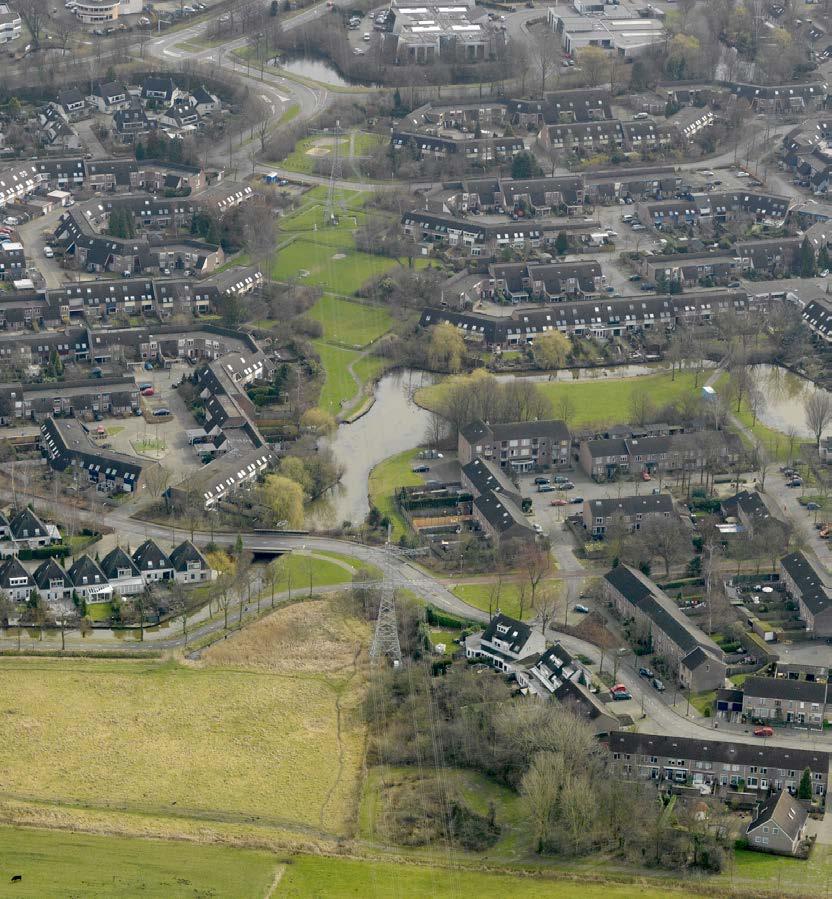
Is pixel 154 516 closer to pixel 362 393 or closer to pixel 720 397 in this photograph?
pixel 362 393

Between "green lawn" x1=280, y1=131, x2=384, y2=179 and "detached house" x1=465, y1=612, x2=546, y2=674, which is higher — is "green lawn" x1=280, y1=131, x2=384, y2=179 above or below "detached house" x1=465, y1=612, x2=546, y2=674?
above

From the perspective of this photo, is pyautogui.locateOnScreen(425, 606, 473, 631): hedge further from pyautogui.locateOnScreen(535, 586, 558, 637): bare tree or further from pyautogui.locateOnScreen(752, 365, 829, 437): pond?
pyautogui.locateOnScreen(752, 365, 829, 437): pond

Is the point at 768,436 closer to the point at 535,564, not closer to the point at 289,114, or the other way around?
the point at 535,564

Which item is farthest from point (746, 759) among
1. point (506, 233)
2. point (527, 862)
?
point (506, 233)

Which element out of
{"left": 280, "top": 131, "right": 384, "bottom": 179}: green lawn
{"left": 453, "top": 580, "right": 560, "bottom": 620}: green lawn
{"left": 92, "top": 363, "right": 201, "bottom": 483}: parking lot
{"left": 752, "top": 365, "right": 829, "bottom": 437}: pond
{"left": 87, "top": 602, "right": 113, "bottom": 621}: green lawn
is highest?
{"left": 280, "top": 131, "right": 384, "bottom": 179}: green lawn

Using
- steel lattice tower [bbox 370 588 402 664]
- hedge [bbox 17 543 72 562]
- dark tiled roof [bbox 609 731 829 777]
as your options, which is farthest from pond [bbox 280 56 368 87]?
dark tiled roof [bbox 609 731 829 777]

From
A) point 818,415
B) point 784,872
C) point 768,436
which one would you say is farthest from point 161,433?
point 784,872

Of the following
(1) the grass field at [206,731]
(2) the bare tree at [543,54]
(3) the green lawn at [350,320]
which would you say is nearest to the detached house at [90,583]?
(1) the grass field at [206,731]
